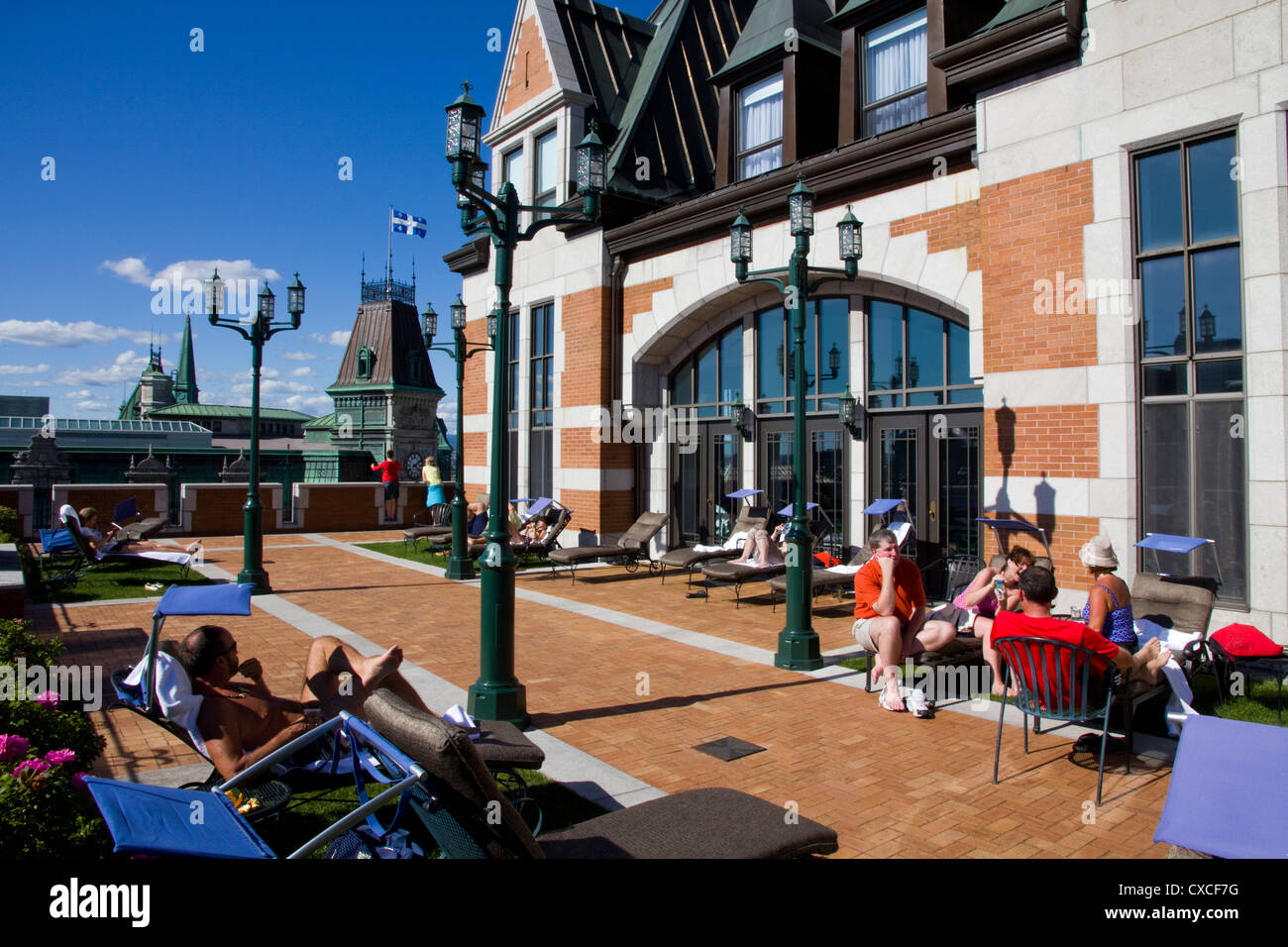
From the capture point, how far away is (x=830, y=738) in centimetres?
629

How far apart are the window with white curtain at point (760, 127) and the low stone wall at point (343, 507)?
1526 cm

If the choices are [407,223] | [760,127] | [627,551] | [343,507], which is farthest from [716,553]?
[407,223]

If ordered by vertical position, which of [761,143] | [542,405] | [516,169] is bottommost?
[542,405]

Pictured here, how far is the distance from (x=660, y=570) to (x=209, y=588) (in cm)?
1112

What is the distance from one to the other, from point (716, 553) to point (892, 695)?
684 cm

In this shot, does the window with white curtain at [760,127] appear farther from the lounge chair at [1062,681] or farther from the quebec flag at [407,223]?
the quebec flag at [407,223]

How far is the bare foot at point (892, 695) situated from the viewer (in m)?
7.00

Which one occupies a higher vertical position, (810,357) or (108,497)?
(810,357)

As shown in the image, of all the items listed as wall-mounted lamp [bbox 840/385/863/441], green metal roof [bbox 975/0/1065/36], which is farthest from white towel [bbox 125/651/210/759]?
green metal roof [bbox 975/0/1065/36]

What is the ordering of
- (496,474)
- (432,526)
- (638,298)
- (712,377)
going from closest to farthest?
(496,474) → (712,377) → (638,298) → (432,526)

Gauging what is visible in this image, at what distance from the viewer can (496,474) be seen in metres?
6.85

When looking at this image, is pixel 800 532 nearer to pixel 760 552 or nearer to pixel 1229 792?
pixel 760 552

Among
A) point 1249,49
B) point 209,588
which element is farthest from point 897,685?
point 1249,49
